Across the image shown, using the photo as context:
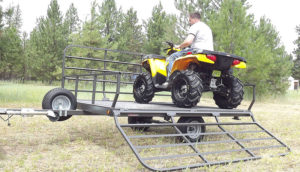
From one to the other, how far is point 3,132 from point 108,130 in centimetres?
181

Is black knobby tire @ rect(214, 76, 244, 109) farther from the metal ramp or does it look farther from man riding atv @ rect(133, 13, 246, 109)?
the metal ramp

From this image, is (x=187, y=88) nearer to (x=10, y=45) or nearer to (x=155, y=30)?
(x=10, y=45)

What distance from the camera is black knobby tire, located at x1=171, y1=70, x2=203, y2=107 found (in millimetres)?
4238

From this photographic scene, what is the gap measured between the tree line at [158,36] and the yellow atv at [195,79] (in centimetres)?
822

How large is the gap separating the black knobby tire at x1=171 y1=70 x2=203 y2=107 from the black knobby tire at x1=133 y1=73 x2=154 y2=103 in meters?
0.76

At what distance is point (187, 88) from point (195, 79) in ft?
0.57

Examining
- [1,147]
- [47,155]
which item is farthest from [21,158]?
[1,147]

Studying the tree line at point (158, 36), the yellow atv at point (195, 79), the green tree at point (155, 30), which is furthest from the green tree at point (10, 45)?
the green tree at point (155, 30)

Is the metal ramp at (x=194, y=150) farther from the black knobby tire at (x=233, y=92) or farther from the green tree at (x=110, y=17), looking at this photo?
the green tree at (x=110, y=17)

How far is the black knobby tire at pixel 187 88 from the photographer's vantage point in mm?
4238

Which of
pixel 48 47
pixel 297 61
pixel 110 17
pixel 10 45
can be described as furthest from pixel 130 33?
pixel 297 61

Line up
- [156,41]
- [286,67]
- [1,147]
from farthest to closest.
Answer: [156,41], [286,67], [1,147]

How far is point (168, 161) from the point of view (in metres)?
3.54

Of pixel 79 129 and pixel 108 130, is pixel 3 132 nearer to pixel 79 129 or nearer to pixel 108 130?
pixel 79 129
